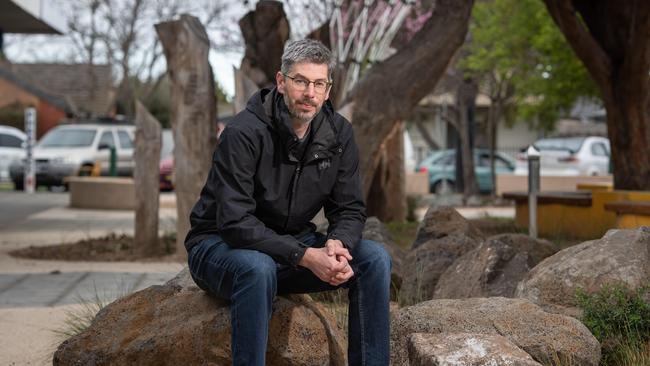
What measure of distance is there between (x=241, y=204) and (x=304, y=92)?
0.52 m

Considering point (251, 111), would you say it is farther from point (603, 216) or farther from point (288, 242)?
point (603, 216)

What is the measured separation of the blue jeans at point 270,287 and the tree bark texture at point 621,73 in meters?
7.67

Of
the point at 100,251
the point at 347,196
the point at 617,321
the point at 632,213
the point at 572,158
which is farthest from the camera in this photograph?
the point at 572,158

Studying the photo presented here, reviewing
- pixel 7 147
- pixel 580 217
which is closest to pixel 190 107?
pixel 580 217

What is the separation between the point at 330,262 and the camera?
432 cm

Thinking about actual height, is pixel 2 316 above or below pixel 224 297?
below

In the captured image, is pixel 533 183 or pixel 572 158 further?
pixel 572 158

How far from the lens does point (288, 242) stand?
4.38 m

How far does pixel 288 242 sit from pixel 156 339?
0.78 m

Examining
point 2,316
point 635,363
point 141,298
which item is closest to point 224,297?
point 141,298

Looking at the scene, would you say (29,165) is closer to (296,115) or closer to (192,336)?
(192,336)

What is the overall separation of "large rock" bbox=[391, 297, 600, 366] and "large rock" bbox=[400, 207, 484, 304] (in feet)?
5.14

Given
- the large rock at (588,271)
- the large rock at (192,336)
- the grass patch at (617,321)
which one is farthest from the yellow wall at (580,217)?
the large rock at (192,336)

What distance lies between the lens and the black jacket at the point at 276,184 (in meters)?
4.38
